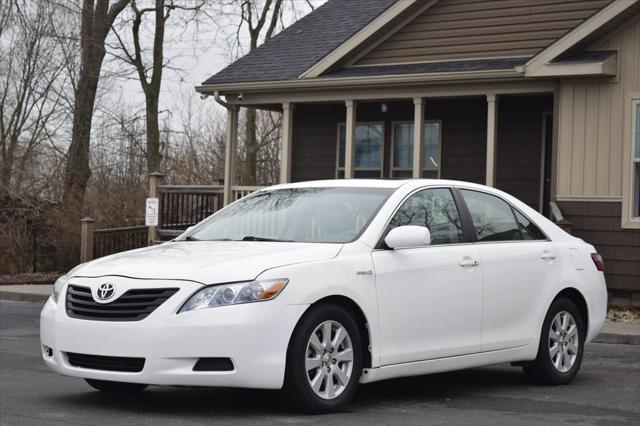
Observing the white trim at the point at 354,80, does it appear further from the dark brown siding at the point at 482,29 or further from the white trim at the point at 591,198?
the white trim at the point at 591,198

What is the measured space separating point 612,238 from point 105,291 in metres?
11.4

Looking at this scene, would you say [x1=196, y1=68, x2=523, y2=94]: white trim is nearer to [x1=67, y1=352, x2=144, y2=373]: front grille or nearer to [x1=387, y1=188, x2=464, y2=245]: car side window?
[x1=387, y1=188, x2=464, y2=245]: car side window

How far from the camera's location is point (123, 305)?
7.32 m

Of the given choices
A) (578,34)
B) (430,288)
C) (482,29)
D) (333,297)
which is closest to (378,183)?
(430,288)

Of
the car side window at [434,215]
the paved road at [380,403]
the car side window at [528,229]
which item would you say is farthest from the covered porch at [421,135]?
the car side window at [434,215]

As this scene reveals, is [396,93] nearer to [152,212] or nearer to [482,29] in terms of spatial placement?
[482,29]

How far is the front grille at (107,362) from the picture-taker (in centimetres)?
727

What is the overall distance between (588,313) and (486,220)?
1.33 m

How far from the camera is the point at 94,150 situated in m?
35.8

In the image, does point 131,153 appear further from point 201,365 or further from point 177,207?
point 201,365

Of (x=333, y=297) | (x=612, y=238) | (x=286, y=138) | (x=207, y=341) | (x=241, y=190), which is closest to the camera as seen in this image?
(x=207, y=341)

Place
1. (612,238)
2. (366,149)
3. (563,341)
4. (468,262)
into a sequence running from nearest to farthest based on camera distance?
(468,262), (563,341), (612,238), (366,149)

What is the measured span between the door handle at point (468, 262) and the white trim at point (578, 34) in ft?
30.4

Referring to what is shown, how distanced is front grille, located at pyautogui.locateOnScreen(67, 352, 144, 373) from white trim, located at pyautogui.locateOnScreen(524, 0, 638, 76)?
37.3 ft
